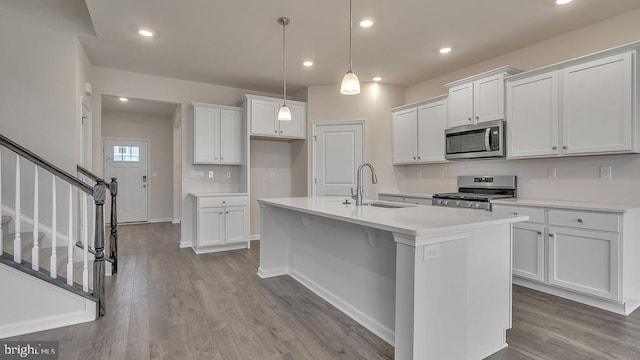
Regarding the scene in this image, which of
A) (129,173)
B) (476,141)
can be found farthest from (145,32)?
(129,173)

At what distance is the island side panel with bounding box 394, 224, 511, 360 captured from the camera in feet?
5.33

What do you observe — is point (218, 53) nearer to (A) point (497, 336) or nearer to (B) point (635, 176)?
(A) point (497, 336)

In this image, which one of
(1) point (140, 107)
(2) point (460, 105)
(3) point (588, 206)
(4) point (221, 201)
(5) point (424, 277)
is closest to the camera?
(5) point (424, 277)

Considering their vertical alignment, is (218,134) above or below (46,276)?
above

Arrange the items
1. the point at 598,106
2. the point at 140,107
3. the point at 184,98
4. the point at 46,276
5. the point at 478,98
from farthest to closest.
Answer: the point at 140,107
the point at 184,98
the point at 478,98
the point at 598,106
the point at 46,276

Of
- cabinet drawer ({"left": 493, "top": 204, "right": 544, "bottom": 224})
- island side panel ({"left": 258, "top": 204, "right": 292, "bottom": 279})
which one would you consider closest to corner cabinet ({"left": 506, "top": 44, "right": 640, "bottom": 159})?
cabinet drawer ({"left": 493, "top": 204, "right": 544, "bottom": 224})

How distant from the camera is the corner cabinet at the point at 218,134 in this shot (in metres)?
4.79

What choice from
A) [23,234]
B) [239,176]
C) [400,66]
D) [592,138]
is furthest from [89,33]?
[592,138]

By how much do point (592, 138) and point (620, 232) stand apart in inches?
34.5

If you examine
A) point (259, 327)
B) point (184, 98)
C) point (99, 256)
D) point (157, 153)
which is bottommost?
point (259, 327)

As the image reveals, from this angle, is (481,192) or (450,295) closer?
(450,295)

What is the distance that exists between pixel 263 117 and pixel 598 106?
401 cm

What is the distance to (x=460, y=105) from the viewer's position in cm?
405

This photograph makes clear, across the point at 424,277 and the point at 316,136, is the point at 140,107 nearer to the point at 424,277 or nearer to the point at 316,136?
the point at 316,136
